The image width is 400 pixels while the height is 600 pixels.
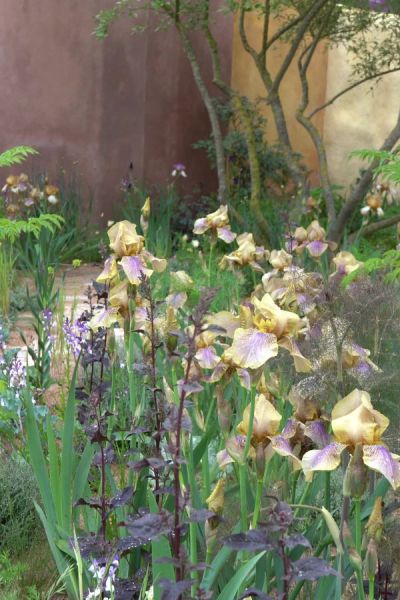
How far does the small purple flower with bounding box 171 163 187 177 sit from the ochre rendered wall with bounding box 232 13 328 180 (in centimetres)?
152

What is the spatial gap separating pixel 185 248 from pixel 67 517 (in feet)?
22.4

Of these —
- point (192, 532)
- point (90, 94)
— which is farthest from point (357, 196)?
point (192, 532)

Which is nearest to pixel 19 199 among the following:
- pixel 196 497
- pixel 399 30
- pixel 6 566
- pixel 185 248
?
pixel 185 248

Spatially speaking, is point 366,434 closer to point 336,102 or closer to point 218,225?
point 218,225

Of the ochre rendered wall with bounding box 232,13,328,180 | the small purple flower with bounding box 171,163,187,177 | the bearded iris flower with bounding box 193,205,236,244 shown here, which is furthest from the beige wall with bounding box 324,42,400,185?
the bearded iris flower with bounding box 193,205,236,244

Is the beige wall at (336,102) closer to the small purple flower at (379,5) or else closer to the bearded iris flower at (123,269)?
the small purple flower at (379,5)

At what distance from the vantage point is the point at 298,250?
436cm

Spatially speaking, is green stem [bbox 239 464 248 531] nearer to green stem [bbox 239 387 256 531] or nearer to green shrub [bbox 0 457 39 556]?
green stem [bbox 239 387 256 531]

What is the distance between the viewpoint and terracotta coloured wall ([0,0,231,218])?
969 cm

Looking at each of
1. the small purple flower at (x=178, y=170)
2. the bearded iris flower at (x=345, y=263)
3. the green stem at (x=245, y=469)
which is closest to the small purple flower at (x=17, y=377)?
the bearded iris flower at (x=345, y=263)

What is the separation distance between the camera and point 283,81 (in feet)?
39.0

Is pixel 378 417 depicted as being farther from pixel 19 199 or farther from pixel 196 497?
pixel 19 199

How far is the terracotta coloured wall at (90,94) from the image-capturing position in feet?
31.8

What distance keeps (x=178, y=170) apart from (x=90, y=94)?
1.29m
